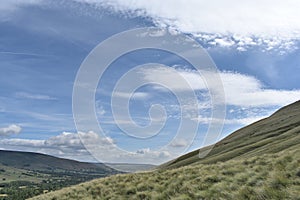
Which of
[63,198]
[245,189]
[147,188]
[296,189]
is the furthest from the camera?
[63,198]

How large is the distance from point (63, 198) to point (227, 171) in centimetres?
1239

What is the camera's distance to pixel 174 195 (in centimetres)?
1616

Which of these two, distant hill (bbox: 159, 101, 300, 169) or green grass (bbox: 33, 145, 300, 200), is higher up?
distant hill (bbox: 159, 101, 300, 169)

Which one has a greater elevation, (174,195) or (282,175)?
(282,175)

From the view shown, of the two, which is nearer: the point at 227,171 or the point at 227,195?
the point at 227,195

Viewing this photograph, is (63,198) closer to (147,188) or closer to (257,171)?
(147,188)

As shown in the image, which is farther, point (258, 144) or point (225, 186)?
point (258, 144)

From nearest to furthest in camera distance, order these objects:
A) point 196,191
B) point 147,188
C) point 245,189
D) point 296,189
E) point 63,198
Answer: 1. point 296,189
2. point 245,189
3. point 196,191
4. point 147,188
5. point 63,198

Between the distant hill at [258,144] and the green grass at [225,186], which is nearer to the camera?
the green grass at [225,186]

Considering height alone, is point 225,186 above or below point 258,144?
below

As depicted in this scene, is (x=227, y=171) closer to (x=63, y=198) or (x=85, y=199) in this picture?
(x=85, y=199)

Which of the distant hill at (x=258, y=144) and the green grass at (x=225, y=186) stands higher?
the distant hill at (x=258, y=144)

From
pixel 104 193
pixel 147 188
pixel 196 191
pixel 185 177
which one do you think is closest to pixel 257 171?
pixel 196 191

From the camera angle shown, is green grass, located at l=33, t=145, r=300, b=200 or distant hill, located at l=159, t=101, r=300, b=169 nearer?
green grass, located at l=33, t=145, r=300, b=200
